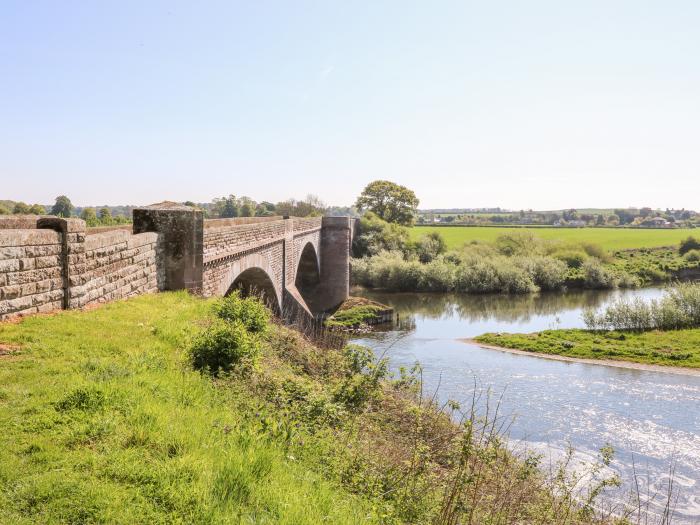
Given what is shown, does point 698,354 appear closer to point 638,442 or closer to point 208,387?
point 638,442

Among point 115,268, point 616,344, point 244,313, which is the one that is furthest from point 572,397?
point 115,268

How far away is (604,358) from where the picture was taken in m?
25.0

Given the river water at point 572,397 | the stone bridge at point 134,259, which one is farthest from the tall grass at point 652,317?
A: the stone bridge at point 134,259

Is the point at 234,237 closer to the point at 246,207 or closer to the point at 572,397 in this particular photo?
the point at 572,397

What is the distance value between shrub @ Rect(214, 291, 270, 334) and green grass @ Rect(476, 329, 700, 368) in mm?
19797

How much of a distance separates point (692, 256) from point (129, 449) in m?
69.1

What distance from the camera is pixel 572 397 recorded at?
19562mm

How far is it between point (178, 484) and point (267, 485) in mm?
681

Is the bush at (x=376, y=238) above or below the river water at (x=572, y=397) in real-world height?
above

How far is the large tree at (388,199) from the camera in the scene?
69.6 m

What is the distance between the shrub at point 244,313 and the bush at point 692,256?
63.4m


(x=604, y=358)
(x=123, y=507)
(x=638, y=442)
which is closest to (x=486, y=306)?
(x=604, y=358)

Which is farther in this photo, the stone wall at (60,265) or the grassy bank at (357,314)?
the grassy bank at (357,314)

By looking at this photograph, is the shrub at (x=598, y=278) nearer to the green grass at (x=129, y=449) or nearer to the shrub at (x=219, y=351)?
the shrub at (x=219, y=351)
